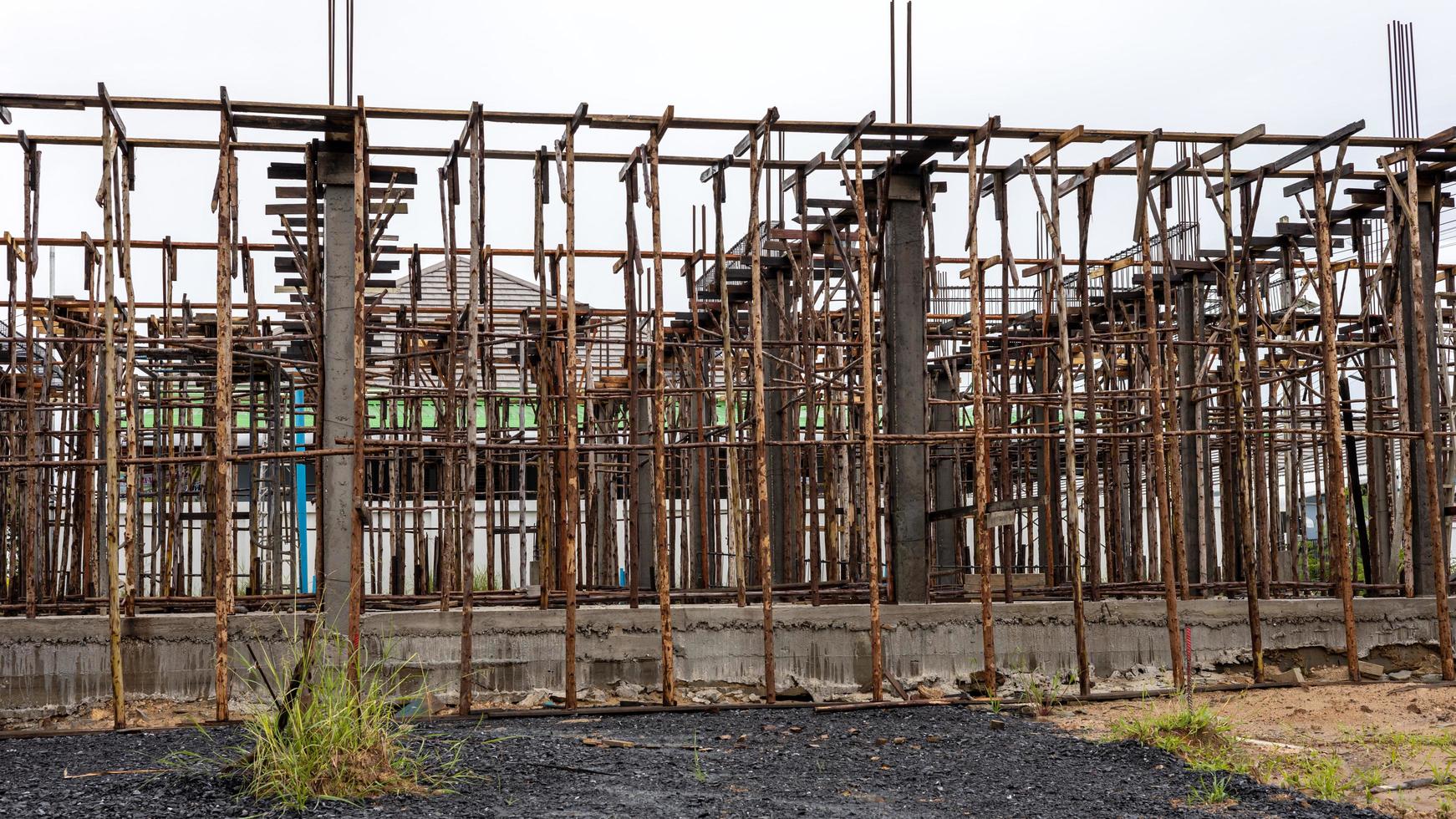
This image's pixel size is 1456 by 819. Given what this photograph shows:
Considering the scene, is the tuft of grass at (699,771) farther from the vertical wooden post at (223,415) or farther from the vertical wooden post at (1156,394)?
the vertical wooden post at (1156,394)

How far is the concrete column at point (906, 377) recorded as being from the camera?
42.2ft

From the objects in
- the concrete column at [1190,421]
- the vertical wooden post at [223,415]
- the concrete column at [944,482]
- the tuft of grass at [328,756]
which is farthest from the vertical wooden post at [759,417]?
the concrete column at [944,482]

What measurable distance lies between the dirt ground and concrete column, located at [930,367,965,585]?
893cm

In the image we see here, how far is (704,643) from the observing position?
12.1 m

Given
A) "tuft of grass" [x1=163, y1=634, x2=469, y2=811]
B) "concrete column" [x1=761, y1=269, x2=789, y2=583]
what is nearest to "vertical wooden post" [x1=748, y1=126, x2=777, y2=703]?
"tuft of grass" [x1=163, y1=634, x2=469, y2=811]

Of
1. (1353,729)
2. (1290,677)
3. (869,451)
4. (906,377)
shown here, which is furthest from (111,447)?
(1290,677)

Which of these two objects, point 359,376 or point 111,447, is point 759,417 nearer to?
point 359,376

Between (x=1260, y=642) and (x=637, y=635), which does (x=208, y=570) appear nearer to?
(x=637, y=635)

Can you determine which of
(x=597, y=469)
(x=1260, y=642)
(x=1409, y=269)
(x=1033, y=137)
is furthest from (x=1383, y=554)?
(x=597, y=469)

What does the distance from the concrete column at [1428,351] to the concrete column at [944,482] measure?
7.55 metres

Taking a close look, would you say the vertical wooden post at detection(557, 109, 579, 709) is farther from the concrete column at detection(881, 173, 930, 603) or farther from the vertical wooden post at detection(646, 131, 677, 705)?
the concrete column at detection(881, 173, 930, 603)

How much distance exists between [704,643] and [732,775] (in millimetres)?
3243

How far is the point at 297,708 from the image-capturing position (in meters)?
7.54

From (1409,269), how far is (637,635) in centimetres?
874
